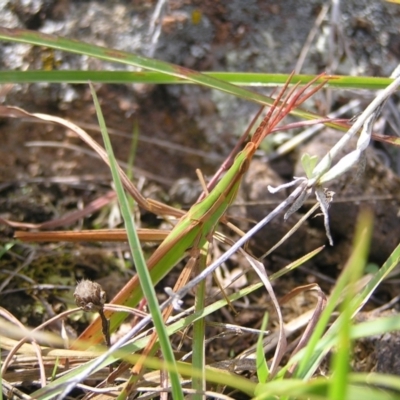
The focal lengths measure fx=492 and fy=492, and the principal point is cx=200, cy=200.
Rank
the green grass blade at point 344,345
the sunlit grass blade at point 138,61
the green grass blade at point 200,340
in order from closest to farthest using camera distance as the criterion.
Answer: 1. the green grass blade at point 344,345
2. the green grass blade at point 200,340
3. the sunlit grass blade at point 138,61

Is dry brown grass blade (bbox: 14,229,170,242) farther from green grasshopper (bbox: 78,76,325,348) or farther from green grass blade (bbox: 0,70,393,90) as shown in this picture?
green grass blade (bbox: 0,70,393,90)

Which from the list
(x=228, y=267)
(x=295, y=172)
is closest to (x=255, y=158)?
(x=295, y=172)

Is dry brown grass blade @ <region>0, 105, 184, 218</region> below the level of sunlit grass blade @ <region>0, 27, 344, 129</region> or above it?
below

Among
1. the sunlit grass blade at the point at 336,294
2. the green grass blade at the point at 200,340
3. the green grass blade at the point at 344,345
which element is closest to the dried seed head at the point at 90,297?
the green grass blade at the point at 200,340

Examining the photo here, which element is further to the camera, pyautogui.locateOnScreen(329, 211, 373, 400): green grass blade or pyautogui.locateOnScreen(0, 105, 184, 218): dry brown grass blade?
pyautogui.locateOnScreen(0, 105, 184, 218): dry brown grass blade

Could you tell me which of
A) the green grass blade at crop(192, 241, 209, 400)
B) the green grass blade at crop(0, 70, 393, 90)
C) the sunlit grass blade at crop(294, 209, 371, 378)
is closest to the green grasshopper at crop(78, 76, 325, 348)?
the green grass blade at crop(192, 241, 209, 400)

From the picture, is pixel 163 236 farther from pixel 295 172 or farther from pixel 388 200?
pixel 388 200

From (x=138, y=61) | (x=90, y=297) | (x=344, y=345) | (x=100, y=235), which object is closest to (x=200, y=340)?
(x=90, y=297)

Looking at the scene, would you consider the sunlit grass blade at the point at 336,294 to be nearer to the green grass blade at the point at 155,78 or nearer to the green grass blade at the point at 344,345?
the green grass blade at the point at 344,345
